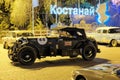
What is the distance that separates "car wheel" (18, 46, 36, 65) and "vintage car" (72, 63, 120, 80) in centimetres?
678

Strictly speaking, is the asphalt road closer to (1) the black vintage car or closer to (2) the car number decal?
(1) the black vintage car

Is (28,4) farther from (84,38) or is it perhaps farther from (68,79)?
(68,79)

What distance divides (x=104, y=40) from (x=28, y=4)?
762 inches

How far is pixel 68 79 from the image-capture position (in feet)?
41.1

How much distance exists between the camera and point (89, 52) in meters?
17.8

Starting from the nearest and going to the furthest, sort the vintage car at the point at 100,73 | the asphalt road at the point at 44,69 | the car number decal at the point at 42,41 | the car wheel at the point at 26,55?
the vintage car at the point at 100,73, the asphalt road at the point at 44,69, the car wheel at the point at 26,55, the car number decal at the point at 42,41

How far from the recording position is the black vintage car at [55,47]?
16125 millimetres

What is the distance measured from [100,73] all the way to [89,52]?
929 centimetres

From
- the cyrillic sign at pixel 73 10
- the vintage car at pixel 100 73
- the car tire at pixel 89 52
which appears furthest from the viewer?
the cyrillic sign at pixel 73 10

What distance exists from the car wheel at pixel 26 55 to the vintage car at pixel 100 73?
22.2ft

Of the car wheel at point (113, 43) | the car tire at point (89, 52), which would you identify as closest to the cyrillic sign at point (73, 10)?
the car wheel at point (113, 43)

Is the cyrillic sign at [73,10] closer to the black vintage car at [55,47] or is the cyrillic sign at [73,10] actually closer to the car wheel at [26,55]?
the black vintage car at [55,47]

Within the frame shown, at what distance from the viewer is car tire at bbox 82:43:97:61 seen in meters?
17.6

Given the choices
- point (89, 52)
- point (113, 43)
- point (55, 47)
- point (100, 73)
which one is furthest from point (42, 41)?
point (113, 43)
